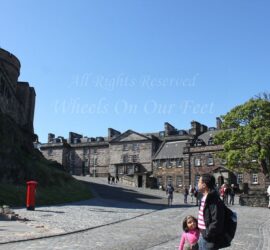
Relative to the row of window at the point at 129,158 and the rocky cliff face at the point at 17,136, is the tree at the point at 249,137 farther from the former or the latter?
the row of window at the point at 129,158

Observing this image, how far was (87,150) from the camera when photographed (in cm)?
9488

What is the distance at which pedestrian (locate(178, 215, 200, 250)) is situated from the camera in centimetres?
730

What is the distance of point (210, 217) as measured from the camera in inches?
254

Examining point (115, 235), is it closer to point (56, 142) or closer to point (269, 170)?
point (269, 170)

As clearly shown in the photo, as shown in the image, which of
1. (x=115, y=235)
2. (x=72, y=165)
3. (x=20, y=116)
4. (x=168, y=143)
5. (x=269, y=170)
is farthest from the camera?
(x=72, y=165)

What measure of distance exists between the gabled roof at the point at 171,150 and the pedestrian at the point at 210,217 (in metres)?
66.1

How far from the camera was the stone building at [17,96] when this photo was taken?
45.2m

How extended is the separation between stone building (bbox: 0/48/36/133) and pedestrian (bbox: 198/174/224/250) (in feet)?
129

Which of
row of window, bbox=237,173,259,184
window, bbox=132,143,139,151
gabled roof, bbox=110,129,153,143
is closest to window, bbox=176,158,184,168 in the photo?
row of window, bbox=237,173,259,184

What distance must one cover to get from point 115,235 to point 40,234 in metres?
2.52

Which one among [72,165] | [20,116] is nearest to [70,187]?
[20,116]

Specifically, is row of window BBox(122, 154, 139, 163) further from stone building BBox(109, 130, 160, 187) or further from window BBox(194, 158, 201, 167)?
window BBox(194, 158, 201, 167)

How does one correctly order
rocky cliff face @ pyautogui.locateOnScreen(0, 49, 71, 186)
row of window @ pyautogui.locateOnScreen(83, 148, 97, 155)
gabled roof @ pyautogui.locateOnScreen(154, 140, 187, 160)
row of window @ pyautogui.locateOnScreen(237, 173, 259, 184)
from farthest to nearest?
row of window @ pyautogui.locateOnScreen(83, 148, 97, 155), gabled roof @ pyautogui.locateOnScreen(154, 140, 187, 160), row of window @ pyautogui.locateOnScreen(237, 173, 259, 184), rocky cliff face @ pyautogui.locateOnScreen(0, 49, 71, 186)

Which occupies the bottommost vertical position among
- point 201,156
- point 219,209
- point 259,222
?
point 259,222
